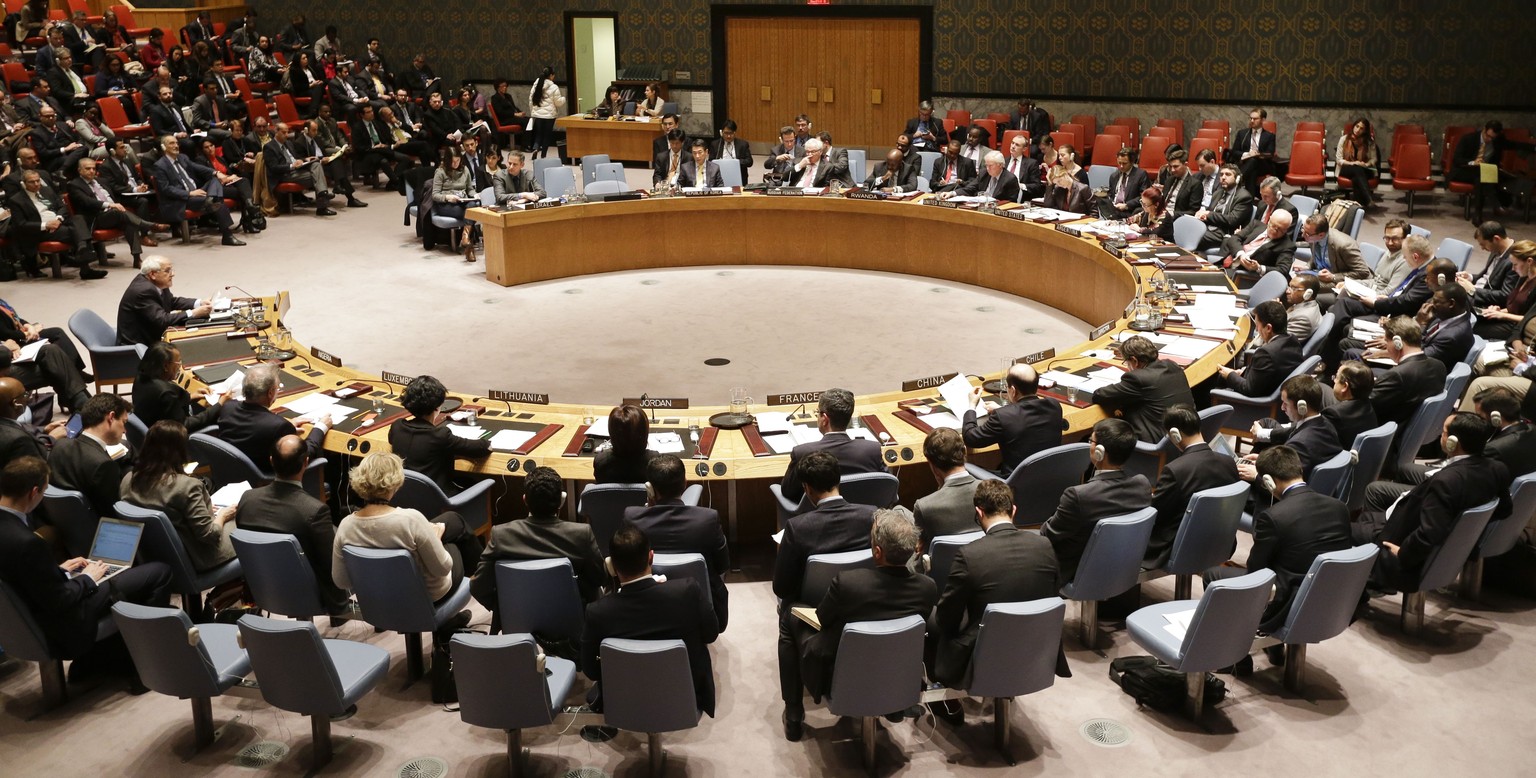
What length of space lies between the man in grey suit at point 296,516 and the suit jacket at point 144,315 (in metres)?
3.81

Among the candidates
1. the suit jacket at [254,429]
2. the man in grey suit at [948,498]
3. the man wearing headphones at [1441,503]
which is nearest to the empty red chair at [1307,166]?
the man wearing headphones at [1441,503]

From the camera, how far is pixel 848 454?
6121 mm

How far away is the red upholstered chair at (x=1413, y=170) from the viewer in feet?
48.4

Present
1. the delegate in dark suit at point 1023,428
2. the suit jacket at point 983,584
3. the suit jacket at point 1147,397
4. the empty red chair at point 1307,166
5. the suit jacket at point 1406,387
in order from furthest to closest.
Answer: the empty red chair at point 1307,166 < the suit jacket at point 1406,387 < the suit jacket at point 1147,397 < the delegate in dark suit at point 1023,428 < the suit jacket at point 983,584

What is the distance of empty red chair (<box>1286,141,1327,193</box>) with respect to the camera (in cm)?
1522

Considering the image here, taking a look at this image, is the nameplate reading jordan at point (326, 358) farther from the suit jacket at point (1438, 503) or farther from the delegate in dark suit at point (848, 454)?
the suit jacket at point (1438, 503)

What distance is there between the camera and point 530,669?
4.55 m

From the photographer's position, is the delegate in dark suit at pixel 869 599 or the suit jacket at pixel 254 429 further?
the suit jacket at pixel 254 429

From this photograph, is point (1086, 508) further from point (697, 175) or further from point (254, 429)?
point (697, 175)

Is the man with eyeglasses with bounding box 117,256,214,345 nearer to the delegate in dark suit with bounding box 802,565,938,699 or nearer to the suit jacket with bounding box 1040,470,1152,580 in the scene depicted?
the delegate in dark suit with bounding box 802,565,938,699

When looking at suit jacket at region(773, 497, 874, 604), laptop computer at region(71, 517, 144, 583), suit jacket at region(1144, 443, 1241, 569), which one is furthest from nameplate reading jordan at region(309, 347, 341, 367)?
suit jacket at region(1144, 443, 1241, 569)

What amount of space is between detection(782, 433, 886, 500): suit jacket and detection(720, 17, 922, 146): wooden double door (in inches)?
556

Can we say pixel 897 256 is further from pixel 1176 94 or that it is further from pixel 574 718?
pixel 574 718

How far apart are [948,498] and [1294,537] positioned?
1.43 metres
